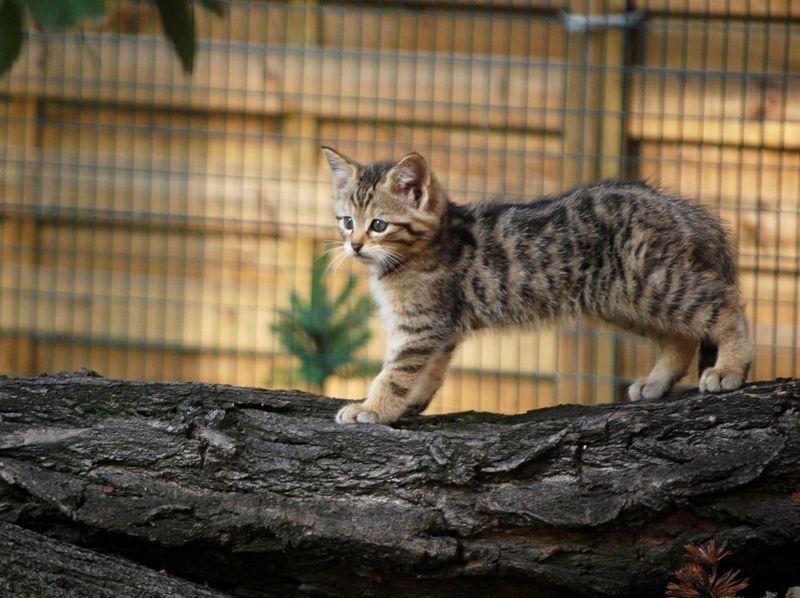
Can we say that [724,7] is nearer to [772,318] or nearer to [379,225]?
[772,318]

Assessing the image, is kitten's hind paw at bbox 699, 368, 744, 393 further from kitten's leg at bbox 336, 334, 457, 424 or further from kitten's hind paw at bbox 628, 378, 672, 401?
kitten's leg at bbox 336, 334, 457, 424

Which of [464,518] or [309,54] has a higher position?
[309,54]

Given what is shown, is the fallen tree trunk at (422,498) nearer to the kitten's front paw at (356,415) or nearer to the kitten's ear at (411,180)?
the kitten's front paw at (356,415)

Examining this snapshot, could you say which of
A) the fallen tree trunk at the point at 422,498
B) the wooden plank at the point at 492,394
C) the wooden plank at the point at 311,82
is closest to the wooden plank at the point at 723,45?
the wooden plank at the point at 311,82

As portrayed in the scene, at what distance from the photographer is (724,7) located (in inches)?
242

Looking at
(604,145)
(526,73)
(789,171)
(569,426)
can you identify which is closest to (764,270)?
(789,171)

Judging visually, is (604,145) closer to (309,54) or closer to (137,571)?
(309,54)

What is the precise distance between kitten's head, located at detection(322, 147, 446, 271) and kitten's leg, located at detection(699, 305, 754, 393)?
107cm

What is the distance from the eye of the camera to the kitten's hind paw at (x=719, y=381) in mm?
3285

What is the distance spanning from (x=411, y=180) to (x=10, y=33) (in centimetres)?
211

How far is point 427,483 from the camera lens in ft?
9.41

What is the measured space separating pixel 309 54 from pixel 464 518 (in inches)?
163

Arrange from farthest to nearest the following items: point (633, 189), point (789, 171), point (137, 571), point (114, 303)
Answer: point (114, 303) < point (789, 171) < point (633, 189) < point (137, 571)

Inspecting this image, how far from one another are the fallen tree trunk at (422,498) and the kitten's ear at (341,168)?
57.0 inches
